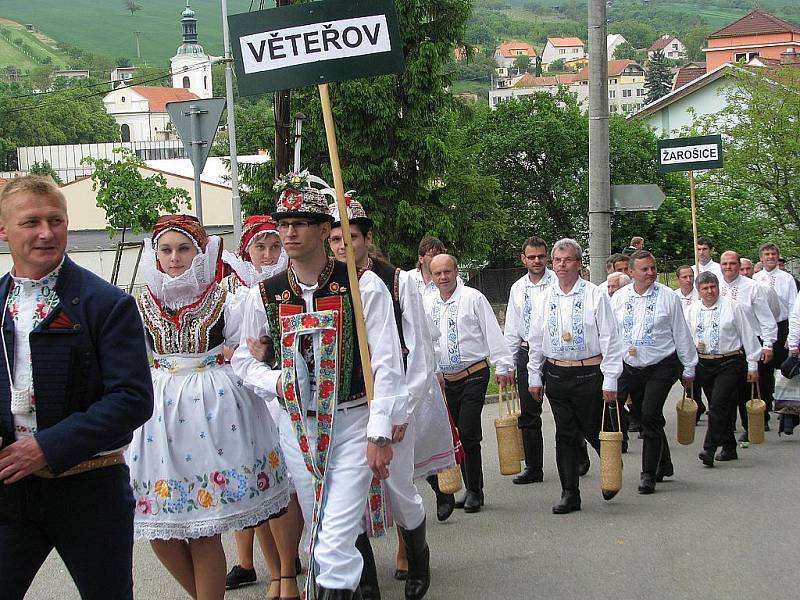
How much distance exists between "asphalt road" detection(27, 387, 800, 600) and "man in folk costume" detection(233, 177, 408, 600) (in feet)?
4.89

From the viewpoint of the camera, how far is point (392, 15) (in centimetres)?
615

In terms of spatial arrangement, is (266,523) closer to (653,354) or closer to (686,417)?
(653,354)

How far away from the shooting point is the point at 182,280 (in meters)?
6.00

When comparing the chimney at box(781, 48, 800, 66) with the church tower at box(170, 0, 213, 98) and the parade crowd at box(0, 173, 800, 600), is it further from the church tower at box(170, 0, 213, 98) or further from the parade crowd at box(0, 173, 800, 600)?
the church tower at box(170, 0, 213, 98)

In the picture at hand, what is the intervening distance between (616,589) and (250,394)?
237cm

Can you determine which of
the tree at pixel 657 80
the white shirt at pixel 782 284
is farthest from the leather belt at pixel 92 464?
the tree at pixel 657 80

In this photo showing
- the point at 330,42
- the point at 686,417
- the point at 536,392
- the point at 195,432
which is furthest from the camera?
the point at 686,417

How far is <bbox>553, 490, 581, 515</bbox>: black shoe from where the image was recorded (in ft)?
29.1

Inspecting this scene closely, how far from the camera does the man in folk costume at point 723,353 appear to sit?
437 inches

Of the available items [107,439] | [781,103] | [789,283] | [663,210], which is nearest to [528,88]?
[663,210]

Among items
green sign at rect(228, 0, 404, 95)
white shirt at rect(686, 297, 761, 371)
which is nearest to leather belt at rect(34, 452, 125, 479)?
green sign at rect(228, 0, 404, 95)

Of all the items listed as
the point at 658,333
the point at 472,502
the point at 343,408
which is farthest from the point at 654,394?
the point at 343,408

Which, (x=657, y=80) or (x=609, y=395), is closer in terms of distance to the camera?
(x=609, y=395)

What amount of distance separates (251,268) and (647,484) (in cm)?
381
